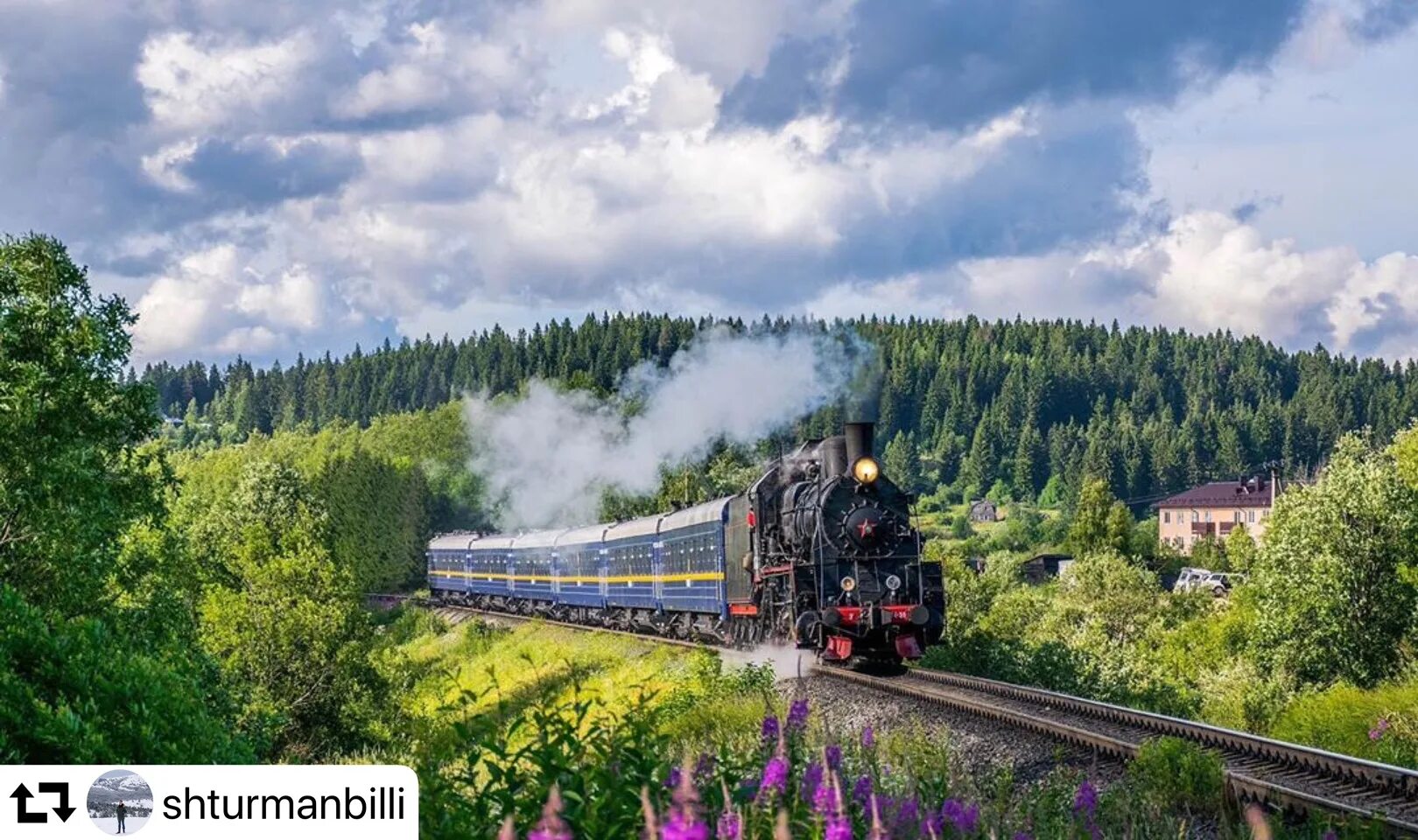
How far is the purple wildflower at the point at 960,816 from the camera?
8.30m

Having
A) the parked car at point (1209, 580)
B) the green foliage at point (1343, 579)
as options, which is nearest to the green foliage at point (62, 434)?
the green foliage at point (1343, 579)

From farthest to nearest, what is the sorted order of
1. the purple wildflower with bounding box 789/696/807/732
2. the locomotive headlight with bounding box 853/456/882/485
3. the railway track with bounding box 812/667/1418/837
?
the locomotive headlight with bounding box 853/456/882/485
the railway track with bounding box 812/667/1418/837
the purple wildflower with bounding box 789/696/807/732

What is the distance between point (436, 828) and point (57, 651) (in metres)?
5.62

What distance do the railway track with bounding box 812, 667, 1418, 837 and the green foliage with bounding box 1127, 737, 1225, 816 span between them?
0.18m

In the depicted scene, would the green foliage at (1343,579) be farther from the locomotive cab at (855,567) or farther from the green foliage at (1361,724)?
the locomotive cab at (855,567)

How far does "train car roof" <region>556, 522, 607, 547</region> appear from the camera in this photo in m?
51.9

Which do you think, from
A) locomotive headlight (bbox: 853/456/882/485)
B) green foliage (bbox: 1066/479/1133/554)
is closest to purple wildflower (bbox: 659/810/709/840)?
locomotive headlight (bbox: 853/456/882/485)

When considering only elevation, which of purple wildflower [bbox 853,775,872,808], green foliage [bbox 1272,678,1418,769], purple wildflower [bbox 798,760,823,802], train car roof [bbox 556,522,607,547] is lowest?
green foliage [bbox 1272,678,1418,769]

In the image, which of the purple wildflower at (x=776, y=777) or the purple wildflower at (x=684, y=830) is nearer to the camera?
the purple wildflower at (x=684, y=830)

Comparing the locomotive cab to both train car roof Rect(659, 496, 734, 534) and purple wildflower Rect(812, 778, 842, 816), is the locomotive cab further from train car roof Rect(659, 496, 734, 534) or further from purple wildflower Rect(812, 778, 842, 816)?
purple wildflower Rect(812, 778, 842, 816)

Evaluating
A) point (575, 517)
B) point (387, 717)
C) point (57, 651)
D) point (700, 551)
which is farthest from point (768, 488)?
point (575, 517)

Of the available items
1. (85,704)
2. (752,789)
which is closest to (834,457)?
(85,704)

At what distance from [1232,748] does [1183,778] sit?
149 inches

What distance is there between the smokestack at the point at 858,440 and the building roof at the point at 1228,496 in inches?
5610
